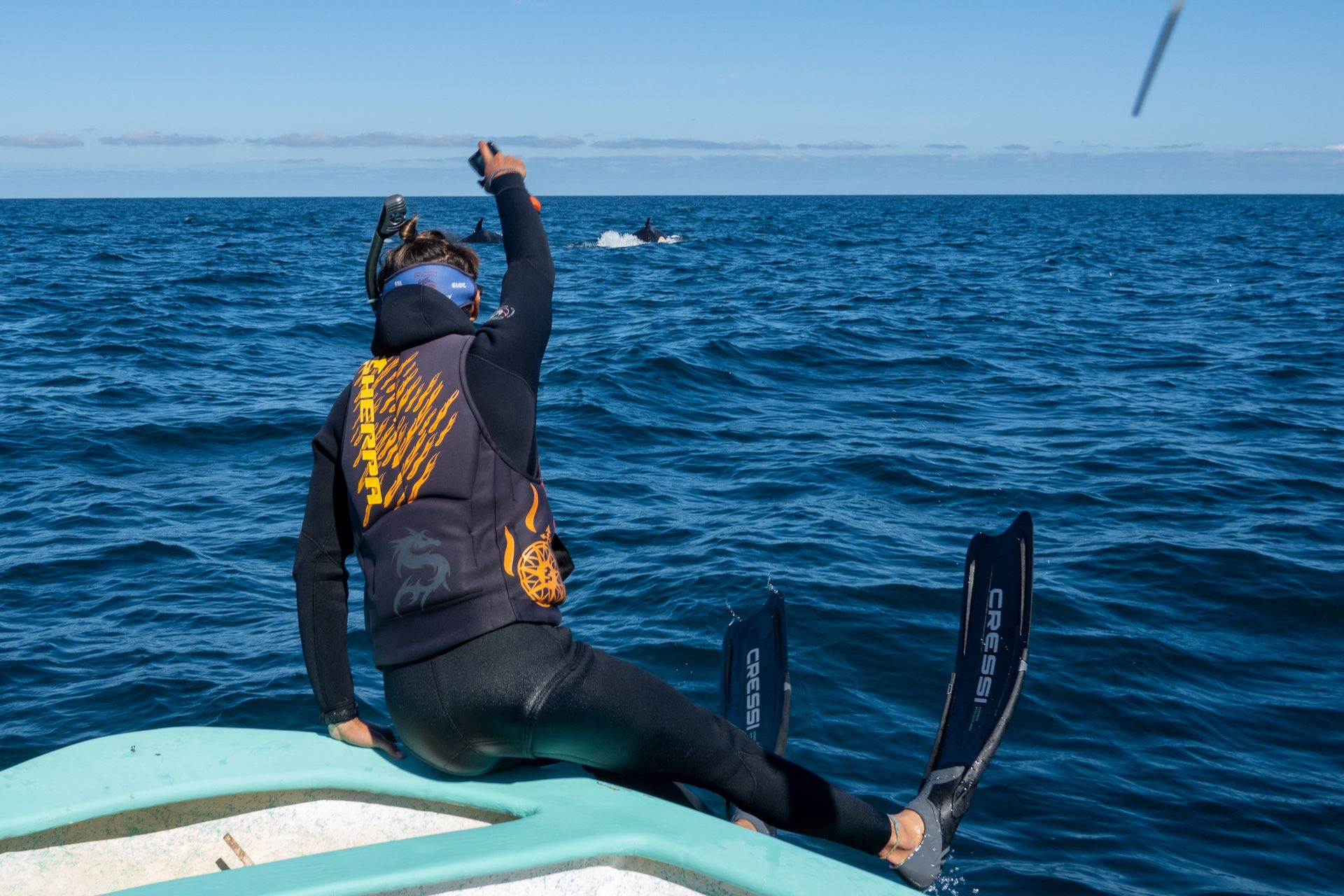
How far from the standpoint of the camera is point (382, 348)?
265cm

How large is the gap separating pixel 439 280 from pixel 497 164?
45 centimetres

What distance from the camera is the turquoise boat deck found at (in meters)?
2.20

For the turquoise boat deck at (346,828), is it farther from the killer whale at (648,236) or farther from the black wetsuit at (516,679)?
the killer whale at (648,236)

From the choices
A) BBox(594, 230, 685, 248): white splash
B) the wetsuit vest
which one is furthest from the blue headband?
BBox(594, 230, 685, 248): white splash

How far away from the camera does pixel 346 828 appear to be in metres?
2.76

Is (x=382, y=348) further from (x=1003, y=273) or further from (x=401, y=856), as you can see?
(x=1003, y=273)

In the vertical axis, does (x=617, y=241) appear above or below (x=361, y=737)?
above

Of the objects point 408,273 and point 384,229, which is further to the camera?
point 384,229

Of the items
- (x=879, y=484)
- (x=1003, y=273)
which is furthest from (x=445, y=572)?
(x=1003, y=273)

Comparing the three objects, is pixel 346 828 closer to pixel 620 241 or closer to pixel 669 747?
pixel 669 747

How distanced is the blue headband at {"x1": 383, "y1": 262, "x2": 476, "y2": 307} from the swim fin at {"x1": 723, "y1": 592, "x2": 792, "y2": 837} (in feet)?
7.77

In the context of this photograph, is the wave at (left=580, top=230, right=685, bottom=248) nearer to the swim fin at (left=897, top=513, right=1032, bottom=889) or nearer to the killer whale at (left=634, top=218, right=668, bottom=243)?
the killer whale at (left=634, top=218, right=668, bottom=243)

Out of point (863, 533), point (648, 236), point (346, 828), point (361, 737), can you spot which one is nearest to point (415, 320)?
point (361, 737)

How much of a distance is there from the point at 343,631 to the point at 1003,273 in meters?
30.5
